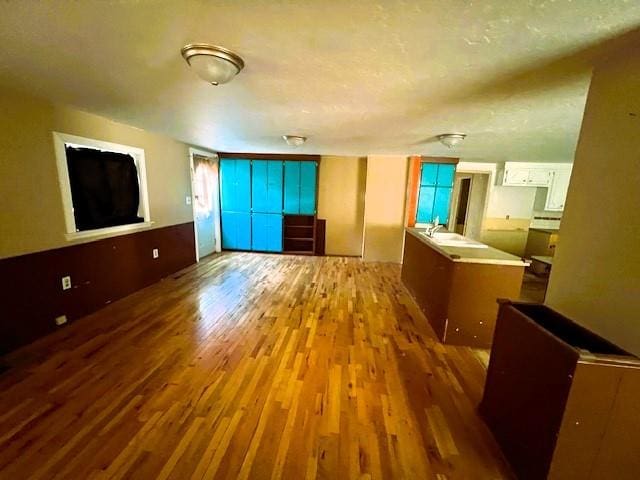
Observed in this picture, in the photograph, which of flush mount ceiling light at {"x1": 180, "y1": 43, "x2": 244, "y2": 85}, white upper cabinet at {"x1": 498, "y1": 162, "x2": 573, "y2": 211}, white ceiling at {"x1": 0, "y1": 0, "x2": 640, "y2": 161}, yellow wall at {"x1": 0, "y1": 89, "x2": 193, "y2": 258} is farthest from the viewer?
white upper cabinet at {"x1": 498, "y1": 162, "x2": 573, "y2": 211}

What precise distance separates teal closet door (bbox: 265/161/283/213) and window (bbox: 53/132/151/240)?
2.48m

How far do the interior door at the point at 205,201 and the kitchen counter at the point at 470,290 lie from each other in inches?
174

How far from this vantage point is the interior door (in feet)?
16.6

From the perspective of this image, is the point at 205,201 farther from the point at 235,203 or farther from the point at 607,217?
the point at 607,217

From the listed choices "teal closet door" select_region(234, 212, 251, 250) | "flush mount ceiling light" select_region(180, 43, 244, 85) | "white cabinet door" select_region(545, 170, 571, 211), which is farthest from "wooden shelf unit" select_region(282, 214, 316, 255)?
"white cabinet door" select_region(545, 170, 571, 211)

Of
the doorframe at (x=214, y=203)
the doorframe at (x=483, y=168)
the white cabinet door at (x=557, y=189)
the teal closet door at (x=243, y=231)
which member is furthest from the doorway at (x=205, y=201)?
the white cabinet door at (x=557, y=189)

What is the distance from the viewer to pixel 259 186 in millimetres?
5668

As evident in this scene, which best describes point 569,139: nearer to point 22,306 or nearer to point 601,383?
point 601,383

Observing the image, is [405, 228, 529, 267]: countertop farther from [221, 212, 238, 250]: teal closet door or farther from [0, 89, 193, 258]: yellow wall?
[221, 212, 238, 250]: teal closet door

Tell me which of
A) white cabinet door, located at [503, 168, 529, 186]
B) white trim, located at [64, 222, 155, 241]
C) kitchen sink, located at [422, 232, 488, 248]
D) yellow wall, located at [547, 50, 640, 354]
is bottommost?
white trim, located at [64, 222, 155, 241]

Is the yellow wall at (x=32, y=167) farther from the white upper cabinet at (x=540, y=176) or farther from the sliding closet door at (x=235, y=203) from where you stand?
the white upper cabinet at (x=540, y=176)

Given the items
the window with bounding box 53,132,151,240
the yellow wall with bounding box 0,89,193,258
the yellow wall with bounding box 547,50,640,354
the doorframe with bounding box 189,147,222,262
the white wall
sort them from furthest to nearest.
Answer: the white wall
the doorframe with bounding box 189,147,222,262
the window with bounding box 53,132,151,240
the yellow wall with bounding box 0,89,193,258
the yellow wall with bounding box 547,50,640,354

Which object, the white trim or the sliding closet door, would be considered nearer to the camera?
the white trim

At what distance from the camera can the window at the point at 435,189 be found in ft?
16.8
